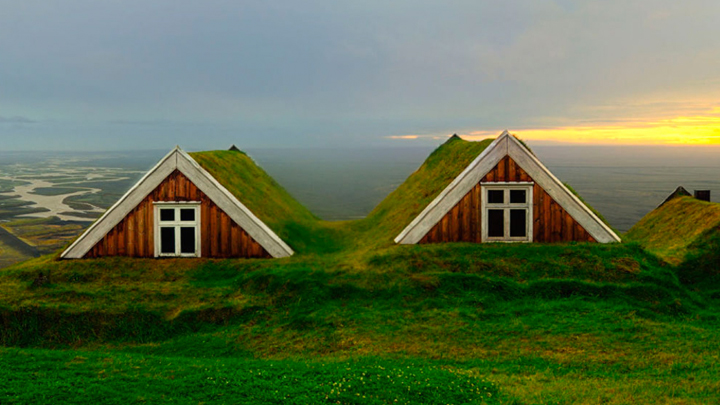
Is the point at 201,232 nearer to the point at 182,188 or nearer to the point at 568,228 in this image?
the point at 182,188

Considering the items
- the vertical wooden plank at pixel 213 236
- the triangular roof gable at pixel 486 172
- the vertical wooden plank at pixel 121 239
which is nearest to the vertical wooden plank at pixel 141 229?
the vertical wooden plank at pixel 121 239

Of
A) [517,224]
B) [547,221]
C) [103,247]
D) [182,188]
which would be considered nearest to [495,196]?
[517,224]

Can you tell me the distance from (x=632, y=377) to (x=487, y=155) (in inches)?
382

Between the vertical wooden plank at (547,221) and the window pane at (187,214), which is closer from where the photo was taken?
the vertical wooden plank at (547,221)

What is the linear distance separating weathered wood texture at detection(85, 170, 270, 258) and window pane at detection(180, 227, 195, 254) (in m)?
0.41

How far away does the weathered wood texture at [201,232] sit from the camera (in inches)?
711

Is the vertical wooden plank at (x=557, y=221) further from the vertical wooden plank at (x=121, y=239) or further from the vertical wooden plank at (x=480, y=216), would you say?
the vertical wooden plank at (x=121, y=239)

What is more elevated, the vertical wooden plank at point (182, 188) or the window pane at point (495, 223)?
the vertical wooden plank at point (182, 188)

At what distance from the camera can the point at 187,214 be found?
1816 centimetres

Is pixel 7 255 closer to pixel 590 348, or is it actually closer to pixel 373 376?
pixel 373 376

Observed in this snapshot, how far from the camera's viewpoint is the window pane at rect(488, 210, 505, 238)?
1820cm

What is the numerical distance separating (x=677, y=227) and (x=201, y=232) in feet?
76.5

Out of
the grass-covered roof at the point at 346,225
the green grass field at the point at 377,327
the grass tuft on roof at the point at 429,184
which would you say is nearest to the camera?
the green grass field at the point at 377,327

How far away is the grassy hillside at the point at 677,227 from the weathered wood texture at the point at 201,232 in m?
16.3
